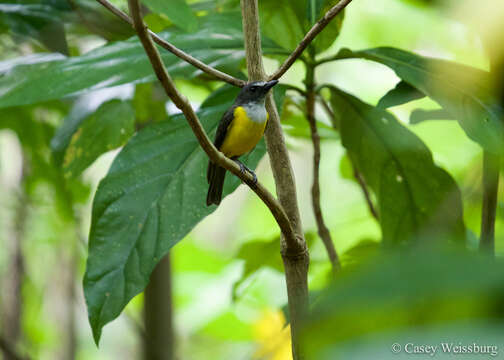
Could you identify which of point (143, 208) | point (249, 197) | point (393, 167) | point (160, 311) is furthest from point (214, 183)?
point (249, 197)

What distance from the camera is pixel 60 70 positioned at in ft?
3.15

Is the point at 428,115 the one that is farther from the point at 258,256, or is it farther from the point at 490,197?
the point at 258,256

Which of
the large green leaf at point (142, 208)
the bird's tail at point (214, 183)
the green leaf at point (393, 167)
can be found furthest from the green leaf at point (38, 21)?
the green leaf at point (393, 167)

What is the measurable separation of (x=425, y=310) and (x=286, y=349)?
1.92 ft

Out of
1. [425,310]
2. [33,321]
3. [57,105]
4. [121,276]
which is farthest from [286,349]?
[33,321]

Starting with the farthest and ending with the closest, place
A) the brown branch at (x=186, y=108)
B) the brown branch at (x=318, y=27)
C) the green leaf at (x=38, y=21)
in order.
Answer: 1. the green leaf at (x=38, y=21)
2. the brown branch at (x=318, y=27)
3. the brown branch at (x=186, y=108)

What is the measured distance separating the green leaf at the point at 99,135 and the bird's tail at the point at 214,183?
1.20ft

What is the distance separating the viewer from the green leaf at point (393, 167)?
1020mm

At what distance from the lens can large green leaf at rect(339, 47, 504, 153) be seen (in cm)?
80

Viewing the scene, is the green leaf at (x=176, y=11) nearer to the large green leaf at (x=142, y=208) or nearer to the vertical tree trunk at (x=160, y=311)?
the large green leaf at (x=142, y=208)

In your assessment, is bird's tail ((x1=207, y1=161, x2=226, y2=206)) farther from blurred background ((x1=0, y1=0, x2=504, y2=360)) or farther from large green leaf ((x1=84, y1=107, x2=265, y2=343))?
blurred background ((x1=0, y1=0, x2=504, y2=360))

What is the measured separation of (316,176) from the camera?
0.92 meters

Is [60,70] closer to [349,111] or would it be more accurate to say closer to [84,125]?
[84,125]

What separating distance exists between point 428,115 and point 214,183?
1.32ft
